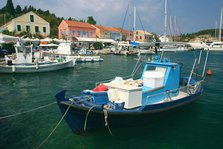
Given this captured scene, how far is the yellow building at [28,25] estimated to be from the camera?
49.8m

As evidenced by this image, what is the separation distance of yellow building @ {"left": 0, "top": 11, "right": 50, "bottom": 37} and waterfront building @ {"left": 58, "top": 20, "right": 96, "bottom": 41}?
7.18m

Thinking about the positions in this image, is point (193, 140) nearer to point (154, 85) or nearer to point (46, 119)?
point (154, 85)

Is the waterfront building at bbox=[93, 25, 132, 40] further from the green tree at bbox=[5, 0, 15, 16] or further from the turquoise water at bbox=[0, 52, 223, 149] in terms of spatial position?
the turquoise water at bbox=[0, 52, 223, 149]

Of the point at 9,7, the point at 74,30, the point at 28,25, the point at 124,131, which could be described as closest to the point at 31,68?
the point at 124,131

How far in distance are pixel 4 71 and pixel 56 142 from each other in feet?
61.3

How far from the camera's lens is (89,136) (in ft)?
26.3

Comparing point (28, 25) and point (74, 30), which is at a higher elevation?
point (74, 30)

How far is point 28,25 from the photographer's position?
5203 cm

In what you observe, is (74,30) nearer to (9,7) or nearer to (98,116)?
(9,7)

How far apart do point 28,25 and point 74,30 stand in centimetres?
1596

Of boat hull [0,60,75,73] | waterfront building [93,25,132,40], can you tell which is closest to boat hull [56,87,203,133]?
boat hull [0,60,75,73]

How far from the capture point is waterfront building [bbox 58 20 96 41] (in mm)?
62850

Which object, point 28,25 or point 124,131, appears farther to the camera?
point 28,25

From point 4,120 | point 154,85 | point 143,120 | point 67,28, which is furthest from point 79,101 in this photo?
point 67,28
